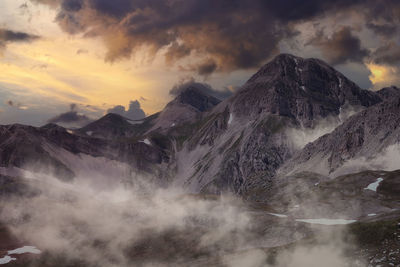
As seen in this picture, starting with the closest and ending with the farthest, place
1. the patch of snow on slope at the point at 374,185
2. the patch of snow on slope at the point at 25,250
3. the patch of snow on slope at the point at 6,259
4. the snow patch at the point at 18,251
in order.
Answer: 1. the patch of snow on slope at the point at 6,259
2. the snow patch at the point at 18,251
3. the patch of snow on slope at the point at 25,250
4. the patch of snow on slope at the point at 374,185

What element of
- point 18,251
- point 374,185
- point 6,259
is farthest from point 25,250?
point 374,185

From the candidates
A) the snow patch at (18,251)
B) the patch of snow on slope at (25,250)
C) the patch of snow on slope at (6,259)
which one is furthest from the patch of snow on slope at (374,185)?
the patch of snow on slope at (6,259)

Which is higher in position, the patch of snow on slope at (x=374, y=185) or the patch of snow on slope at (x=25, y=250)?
the patch of snow on slope at (x=374, y=185)

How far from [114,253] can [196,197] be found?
46.2 m

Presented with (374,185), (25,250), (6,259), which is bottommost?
(6,259)

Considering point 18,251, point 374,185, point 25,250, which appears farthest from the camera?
point 374,185

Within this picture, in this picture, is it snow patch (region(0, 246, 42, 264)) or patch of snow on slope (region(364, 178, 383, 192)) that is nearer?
snow patch (region(0, 246, 42, 264))

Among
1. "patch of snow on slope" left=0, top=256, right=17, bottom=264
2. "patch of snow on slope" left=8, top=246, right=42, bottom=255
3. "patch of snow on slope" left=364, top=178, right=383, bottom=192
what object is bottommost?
"patch of snow on slope" left=0, top=256, right=17, bottom=264

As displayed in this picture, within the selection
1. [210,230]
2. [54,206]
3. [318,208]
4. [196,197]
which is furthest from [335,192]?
[54,206]

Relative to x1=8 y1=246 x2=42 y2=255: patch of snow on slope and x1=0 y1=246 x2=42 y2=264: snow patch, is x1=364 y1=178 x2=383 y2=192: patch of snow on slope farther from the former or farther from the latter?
x1=0 y1=246 x2=42 y2=264: snow patch

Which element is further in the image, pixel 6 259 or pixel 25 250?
pixel 25 250

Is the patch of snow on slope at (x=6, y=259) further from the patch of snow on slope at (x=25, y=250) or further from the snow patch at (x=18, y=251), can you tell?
the patch of snow on slope at (x=25, y=250)

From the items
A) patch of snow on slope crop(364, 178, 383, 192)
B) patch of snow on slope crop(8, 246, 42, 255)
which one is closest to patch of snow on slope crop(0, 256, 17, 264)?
patch of snow on slope crop(8, 246, 42, 255)

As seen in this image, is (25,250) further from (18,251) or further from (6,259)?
(6,259)
